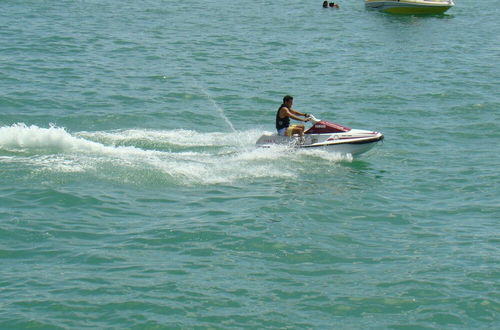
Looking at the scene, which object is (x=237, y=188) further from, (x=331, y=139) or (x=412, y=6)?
(x=412, y=6)

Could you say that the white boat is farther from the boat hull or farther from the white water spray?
the boat hull

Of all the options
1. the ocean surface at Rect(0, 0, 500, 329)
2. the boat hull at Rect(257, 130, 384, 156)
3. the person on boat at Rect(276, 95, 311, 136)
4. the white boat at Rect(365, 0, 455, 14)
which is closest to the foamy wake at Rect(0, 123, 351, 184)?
the ocean surface at Rect(0, 0, 500, 329)

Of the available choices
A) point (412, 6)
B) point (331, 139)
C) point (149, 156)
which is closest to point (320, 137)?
point (331, 139)

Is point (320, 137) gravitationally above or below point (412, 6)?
below

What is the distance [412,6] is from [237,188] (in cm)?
3379

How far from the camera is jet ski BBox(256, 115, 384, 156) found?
22.2 metres

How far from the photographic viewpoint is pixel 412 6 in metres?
50.5

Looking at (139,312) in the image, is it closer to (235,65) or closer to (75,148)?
(75,148)

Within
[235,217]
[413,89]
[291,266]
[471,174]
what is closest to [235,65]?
[413,89]

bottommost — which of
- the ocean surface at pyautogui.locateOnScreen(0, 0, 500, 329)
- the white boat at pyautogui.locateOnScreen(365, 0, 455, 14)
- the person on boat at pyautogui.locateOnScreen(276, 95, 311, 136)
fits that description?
the ocean surface at pyautogui.locateOnScreen(0, 0, 500, 329)

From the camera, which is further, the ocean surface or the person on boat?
the person on boat

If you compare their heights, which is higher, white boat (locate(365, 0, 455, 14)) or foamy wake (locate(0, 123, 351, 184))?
white boat (locate(365, 0, 455, 14))

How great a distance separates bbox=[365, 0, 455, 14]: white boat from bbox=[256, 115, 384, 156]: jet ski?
1167 inches

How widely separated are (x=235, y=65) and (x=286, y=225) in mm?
18448
